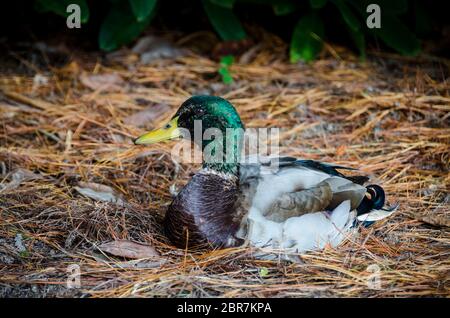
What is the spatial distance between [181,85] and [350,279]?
8.12 ft

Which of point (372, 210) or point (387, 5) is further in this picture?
point (387, 5)

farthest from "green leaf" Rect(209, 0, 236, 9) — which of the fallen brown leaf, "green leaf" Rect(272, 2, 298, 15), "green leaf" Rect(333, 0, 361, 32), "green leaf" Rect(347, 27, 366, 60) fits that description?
the fallen brown leaf

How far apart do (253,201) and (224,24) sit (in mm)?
2112

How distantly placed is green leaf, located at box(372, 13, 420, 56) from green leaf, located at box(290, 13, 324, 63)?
429 mm

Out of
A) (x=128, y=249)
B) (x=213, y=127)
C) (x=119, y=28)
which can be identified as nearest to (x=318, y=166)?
(x=213, y=127)

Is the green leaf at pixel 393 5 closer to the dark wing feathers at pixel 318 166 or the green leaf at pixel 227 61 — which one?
the green leaf at pixel 227 61

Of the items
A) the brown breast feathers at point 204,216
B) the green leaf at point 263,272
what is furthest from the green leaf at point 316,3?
the green leaf at point 263,272

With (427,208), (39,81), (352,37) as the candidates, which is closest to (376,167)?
(427,208)

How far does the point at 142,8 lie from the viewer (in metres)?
4.47

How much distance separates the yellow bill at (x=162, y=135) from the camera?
10.8ft

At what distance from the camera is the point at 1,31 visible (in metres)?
5.55

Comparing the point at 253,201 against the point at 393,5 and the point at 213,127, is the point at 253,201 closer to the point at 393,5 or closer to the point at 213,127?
the point at 213,127
